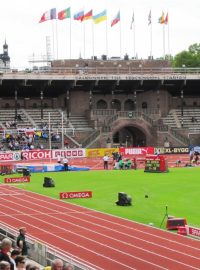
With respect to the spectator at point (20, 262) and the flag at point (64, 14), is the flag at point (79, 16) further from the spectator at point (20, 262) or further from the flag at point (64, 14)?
the spectator at point (20, 262)

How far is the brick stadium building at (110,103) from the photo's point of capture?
80250 mm

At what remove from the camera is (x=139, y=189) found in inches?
1518

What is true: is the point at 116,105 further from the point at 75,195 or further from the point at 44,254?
the point at 44,254

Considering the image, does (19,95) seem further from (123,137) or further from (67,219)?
(67,219)

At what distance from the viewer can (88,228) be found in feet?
81.7

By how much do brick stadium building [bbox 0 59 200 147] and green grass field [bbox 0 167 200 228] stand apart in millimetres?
26709

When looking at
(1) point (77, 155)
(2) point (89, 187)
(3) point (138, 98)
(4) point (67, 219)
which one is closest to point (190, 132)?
(3) point (138, 98)

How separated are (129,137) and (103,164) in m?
27.0

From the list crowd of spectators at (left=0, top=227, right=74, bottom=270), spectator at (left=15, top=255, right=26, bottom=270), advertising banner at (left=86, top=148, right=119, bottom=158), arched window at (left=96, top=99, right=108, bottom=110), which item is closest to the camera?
crowd of spectators at (left=0, top=227, right=74, bottom=270)

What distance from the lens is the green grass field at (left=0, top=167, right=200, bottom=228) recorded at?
2881 centimetres

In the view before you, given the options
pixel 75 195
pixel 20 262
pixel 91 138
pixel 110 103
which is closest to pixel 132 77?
pixel 110 103

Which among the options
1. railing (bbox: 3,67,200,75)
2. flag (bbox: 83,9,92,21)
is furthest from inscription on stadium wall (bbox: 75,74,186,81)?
flag (bbox: 83,9,92,21)

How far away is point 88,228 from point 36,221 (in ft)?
9.49

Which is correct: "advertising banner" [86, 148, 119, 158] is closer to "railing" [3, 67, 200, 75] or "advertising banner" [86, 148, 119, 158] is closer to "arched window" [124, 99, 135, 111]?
"railing" [3, 67, 200, 75]
